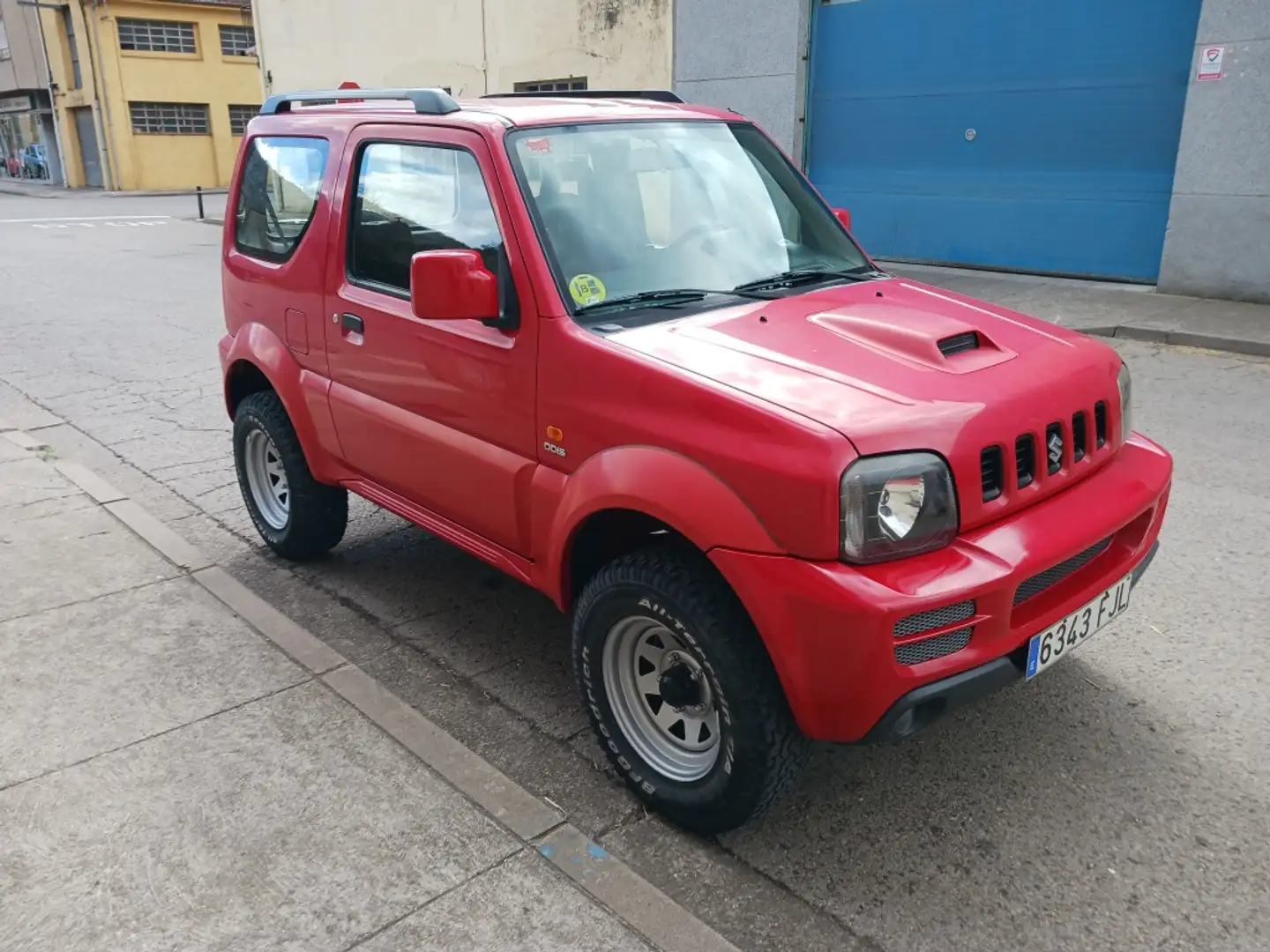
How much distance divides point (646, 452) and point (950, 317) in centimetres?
110

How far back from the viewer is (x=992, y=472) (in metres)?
2.61

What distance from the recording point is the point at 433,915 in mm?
2545

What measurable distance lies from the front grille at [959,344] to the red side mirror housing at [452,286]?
4.22 feet

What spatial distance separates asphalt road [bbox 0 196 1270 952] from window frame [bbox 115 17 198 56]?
1408 inches

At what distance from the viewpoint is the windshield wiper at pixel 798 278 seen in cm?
339

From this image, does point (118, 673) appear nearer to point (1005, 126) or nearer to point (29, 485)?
point (29, 485)

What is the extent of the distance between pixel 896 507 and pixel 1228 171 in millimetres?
9790

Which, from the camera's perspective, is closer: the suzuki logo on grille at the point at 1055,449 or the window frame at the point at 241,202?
the suzuki logo on grille at the point at 1055,449

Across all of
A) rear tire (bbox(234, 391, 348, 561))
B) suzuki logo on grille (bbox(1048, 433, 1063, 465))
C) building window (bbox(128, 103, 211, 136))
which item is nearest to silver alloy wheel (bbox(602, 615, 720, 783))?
suzuki logo on grille (bbox(1048, 433, 1063, 465))

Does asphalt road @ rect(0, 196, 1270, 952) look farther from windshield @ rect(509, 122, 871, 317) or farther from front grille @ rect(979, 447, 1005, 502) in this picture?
windshield @ rect(509, 122, 871, 317)

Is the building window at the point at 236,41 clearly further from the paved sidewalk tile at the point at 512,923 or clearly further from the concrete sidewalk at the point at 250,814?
the paved sidewalk tile at the point at 512,923

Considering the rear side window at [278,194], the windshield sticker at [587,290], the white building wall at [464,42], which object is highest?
the white building wall at [464,42]

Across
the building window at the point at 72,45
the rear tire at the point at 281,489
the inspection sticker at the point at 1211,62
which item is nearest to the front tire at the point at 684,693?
the rear tire at the point at 281,489

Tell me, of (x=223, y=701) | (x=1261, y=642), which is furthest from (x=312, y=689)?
(x=1261, y=642)
